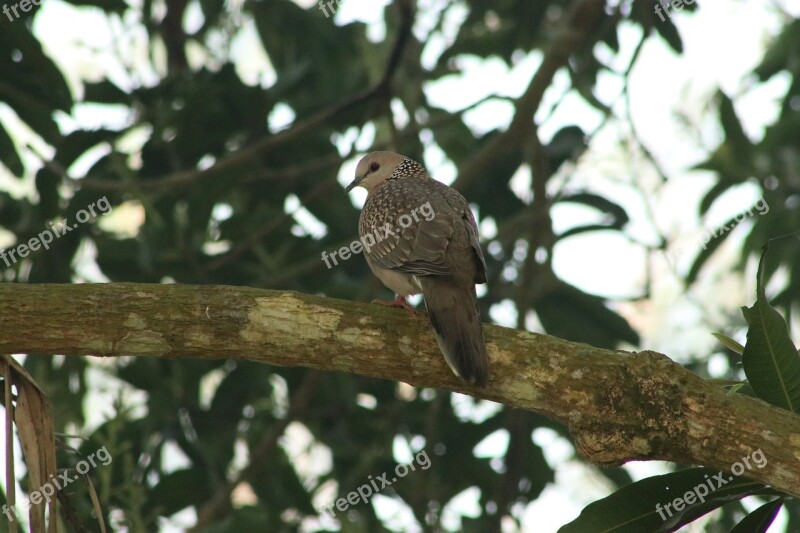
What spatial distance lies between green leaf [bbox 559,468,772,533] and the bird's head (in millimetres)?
2742

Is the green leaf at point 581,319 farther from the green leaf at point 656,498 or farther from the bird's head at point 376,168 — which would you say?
the green leaf at point 656,498

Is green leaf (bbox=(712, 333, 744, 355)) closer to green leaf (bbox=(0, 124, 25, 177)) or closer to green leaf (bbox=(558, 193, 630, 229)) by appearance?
green leaf (bbox=(558, 193, 630, 229))

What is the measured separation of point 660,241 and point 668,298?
328 centimetres

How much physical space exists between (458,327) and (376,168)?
235 centimetres

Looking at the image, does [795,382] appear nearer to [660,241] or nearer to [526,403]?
[526,403]

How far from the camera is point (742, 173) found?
235 inches

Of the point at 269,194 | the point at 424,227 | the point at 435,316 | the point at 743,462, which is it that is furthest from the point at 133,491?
the point at 269,194

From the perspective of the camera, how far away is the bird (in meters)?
2.99

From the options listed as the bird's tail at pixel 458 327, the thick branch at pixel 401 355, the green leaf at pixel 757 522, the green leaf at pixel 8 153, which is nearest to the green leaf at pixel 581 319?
the bird's tail at pixel 458 327

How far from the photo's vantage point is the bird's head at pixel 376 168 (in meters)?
5.22

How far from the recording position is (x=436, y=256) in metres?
3.68

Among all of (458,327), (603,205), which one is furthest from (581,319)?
(458,327)

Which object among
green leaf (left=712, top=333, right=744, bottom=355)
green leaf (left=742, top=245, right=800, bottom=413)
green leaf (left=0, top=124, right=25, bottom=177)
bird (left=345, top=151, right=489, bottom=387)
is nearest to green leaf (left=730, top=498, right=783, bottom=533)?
green leaf (left=742, top=245, right=800, bottom=413)

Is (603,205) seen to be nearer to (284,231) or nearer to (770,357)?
(284,231)
